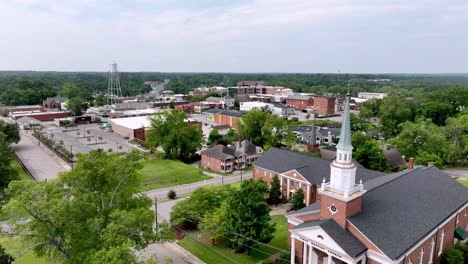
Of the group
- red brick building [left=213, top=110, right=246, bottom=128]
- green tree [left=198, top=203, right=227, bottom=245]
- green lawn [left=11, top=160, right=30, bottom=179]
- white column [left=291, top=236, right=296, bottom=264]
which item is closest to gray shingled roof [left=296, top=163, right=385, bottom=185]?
green tree [left=198, top=203, right=227, bottom=245]

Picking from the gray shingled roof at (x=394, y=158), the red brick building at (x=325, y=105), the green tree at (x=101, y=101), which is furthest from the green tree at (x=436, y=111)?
the green tree at (x=101, y=101)

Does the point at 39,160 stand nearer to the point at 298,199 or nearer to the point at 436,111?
the point at 298,199

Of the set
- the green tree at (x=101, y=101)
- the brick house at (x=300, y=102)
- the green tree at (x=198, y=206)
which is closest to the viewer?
the green tree at (x=198, y=206)

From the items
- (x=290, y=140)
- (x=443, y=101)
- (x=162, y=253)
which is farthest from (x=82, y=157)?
(x=443, y=101)

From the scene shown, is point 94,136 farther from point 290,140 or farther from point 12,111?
point 12,111

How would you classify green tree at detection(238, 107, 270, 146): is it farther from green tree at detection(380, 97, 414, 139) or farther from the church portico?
the church portico

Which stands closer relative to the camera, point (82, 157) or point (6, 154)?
point (82, 157)

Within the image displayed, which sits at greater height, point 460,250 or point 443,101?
point 443,101

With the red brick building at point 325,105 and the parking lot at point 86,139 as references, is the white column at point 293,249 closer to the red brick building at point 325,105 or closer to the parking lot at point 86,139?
the parking lot at point 86,139
